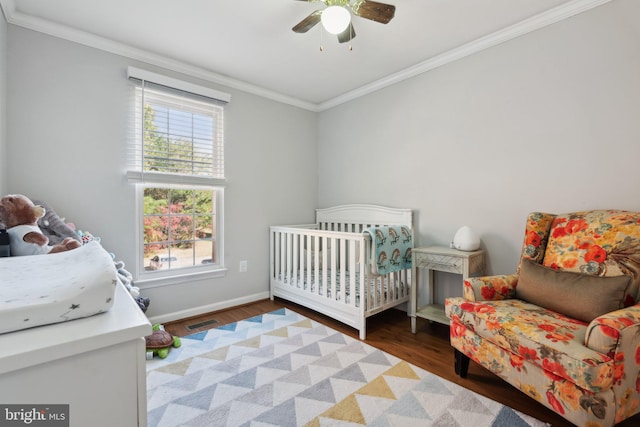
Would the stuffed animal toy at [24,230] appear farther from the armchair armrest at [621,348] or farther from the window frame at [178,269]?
the armchair armrest at [621,348]

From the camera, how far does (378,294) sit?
244cm

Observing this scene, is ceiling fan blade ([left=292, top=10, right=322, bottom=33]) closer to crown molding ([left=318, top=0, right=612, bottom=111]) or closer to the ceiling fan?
the ceiling fan

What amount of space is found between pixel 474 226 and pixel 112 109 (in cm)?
301

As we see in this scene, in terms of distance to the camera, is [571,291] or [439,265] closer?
[571,291]

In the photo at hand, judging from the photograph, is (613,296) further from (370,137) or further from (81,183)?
(81,183)

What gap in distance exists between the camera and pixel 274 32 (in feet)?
7.04

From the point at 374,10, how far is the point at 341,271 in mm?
1745

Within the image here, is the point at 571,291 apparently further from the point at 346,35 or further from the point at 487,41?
the point at 346,35

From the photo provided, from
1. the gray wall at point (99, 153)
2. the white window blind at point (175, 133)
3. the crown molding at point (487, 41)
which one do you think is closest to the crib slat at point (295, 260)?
the gray wall at point (99, 153)

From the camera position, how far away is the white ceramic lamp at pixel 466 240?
2195 mm

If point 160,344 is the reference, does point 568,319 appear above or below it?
above

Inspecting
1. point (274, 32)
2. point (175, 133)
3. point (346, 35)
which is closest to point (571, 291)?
point (346, 35)

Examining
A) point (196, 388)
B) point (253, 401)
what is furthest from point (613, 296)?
point (196, 388)

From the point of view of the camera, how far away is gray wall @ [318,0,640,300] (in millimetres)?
1783
